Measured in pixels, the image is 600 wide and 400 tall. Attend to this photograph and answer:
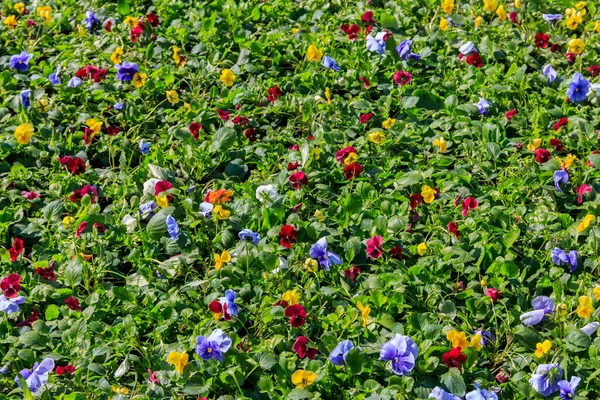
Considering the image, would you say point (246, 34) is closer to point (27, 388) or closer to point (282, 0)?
point (282, 0)

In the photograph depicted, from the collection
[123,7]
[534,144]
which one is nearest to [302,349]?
[534,144]

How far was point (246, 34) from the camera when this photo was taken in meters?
4.68

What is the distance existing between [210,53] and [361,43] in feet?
2.48

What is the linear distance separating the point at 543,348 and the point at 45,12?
3.30m

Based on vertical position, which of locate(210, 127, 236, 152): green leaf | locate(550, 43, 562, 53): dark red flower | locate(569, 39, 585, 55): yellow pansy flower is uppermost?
locate(210, 127, 236, 152): green leaf

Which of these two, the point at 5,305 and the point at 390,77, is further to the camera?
the point at 390,77

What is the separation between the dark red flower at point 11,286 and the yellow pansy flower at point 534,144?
2.14 m

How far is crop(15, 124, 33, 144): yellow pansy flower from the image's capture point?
3910mm

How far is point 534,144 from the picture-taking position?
3.86 metres

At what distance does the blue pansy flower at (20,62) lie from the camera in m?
4.54

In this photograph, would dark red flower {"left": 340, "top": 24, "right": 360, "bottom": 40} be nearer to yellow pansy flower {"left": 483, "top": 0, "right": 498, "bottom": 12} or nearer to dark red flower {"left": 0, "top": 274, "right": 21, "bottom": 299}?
yellow pansy flower {"left": 483, "top": 0, "right": 498, "bottom": 12}

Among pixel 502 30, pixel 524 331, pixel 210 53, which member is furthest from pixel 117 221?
pixel 502 30

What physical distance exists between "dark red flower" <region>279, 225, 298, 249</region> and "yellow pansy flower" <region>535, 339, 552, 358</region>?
96cm

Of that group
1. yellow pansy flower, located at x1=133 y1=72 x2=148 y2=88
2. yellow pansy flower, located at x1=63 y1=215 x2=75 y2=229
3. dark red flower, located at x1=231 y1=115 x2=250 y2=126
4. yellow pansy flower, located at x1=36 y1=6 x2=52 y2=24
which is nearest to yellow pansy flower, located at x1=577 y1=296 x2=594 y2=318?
dark red flower, located at x1=231 y1=115 x2=250 y2=126
